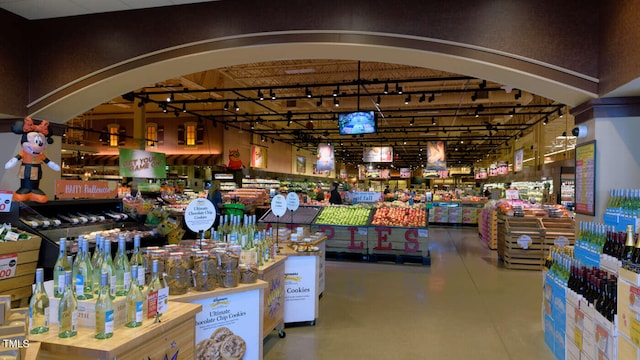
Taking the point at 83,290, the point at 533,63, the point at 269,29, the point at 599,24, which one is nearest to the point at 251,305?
the point at 83,290

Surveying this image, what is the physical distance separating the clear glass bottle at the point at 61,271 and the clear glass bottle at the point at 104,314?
19 centimetres

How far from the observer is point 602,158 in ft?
14.8

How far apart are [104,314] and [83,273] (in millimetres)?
568

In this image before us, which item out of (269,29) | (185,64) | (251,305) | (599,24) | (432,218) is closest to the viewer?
(251,305)

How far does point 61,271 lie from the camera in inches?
95.7

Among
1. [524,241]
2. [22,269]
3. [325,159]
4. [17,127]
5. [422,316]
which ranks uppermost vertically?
[325,159]

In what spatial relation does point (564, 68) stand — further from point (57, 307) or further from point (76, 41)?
point (76, 41)

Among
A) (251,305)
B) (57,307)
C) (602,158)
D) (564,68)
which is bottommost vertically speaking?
(251,305)

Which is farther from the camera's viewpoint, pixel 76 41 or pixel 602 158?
pixel 76 41

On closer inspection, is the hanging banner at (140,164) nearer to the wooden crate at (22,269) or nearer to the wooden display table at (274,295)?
the wooden crate at (22,269)

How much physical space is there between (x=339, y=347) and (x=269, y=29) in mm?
3930

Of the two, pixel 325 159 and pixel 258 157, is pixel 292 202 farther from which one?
pixel 258 157

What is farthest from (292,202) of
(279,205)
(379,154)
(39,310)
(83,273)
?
(379,154)

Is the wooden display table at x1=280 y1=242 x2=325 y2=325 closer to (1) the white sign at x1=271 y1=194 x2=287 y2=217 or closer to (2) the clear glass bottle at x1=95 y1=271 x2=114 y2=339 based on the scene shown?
(1) the white sign at x1=271 y1=194 x2=287 y2=217
